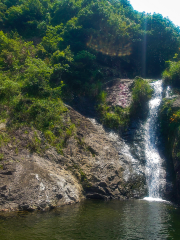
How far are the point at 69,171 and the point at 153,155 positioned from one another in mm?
7429

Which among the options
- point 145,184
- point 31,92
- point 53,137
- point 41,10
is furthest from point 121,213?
point 41,10

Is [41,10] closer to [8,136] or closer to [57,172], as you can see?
[8,136]

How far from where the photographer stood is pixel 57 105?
59.3 ft

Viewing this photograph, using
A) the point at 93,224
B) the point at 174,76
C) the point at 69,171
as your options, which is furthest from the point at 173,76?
the point at 93,224

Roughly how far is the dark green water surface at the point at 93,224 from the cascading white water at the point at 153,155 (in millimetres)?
3856

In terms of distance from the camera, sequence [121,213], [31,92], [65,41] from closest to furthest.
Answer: [121,213], [31,92], [65,41]

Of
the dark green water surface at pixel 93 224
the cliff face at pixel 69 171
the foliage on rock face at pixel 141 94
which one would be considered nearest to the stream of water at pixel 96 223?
the dark green water surface at pixel 93 224

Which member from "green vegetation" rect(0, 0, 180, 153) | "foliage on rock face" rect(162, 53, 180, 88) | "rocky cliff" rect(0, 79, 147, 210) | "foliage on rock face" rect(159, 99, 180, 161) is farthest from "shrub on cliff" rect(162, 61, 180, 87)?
"rocky cliff" rect(0, 79, 147, 210)

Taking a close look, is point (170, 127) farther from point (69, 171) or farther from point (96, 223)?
point (96, 223)

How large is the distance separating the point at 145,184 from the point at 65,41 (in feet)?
62.3

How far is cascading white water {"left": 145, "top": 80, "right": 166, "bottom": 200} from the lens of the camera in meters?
15.2

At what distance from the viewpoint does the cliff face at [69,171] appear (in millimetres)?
10328

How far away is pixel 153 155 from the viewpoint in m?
17.3

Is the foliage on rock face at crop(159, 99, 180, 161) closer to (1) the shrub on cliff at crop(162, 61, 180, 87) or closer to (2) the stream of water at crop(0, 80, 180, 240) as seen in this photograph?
(1) the shrub on cliff at crop(162, 61, 180, 87)
